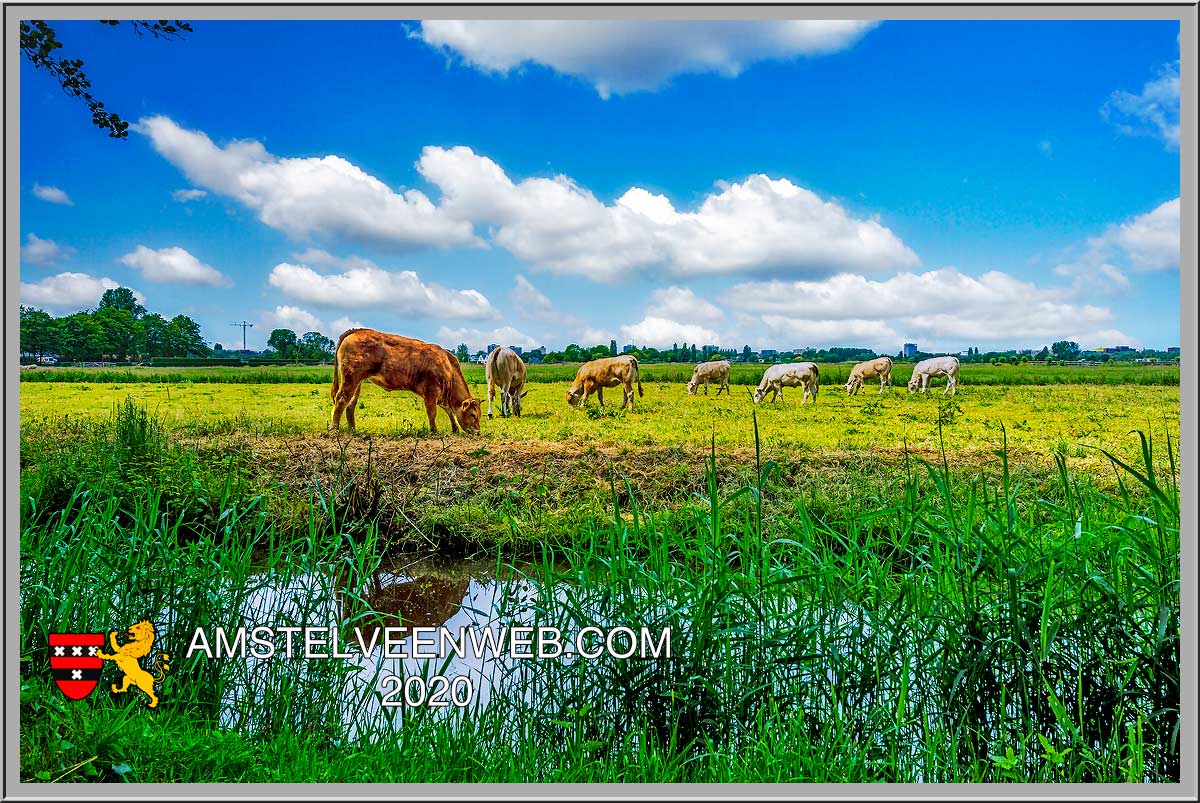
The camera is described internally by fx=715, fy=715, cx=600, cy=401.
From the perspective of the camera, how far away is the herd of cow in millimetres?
3441

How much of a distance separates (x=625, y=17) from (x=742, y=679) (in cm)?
213

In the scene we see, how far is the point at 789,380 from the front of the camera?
12.3 ft

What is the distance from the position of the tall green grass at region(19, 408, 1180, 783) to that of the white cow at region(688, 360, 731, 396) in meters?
1.22

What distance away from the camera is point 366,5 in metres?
2.34

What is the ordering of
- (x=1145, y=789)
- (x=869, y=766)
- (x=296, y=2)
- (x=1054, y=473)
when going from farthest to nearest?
(x=1054, y=473) < (x=296, y=2) < (x=869, y=766) < (x=1145, y=789)

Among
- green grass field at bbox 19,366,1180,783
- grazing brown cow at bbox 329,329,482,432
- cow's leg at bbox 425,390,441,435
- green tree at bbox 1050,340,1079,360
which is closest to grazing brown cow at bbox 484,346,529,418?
grazing brown cow at bbox 329,329,482,432

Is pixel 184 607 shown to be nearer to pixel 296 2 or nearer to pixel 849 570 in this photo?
pixel 296 2

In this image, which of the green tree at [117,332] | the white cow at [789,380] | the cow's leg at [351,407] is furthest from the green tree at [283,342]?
the white cow at [789,380]

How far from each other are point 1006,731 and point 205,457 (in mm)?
3452

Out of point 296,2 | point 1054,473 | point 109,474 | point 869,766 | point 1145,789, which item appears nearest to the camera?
point 1145,789

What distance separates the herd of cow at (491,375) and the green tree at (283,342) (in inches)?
7.9

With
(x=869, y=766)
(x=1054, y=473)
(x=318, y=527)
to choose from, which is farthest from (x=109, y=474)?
(x=1054, y=473)

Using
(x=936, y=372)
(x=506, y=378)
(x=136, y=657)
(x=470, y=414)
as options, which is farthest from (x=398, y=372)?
(x=936, y=372)

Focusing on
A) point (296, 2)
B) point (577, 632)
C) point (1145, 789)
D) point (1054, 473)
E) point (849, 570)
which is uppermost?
point (296, 2)
